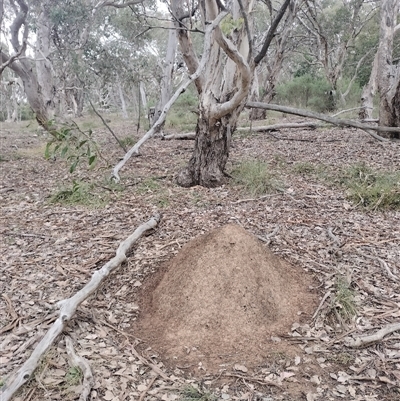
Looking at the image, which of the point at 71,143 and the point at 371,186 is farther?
the point at 71,143

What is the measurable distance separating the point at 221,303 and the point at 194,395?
0.75 m

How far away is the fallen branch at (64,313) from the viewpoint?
7.23 ft

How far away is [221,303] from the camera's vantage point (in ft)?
9.43

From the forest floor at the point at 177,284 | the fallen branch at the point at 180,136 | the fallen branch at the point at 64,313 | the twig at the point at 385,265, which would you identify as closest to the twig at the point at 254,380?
the forest floor at the point at 177,284

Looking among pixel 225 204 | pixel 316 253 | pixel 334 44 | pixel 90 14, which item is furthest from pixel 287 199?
pixel 334 44

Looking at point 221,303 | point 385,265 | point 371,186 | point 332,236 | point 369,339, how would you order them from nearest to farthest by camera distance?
1. point 369,339
2. point 221,303
3. point 385,265
4. point 332,236
5. point 371,186

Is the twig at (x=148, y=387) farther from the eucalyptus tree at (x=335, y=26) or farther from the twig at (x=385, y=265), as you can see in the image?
the eucalyptus tree at (x=335, y=26)

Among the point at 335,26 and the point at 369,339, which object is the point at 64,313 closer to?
the point at 369,339

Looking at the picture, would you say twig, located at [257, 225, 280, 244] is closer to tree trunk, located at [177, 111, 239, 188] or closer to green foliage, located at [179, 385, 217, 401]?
tree trunk, located at [177, 111, 239, 188]

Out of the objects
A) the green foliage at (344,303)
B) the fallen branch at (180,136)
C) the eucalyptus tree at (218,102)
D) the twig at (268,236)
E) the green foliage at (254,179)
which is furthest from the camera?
the fallen branch at (180,136)

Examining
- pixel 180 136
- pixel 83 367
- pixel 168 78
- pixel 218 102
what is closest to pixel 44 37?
pixel 168 78

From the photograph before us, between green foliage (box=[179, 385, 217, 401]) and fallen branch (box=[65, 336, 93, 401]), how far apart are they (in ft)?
1.61

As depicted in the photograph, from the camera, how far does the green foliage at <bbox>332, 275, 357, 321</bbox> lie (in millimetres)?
2831

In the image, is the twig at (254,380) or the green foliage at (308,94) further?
the green foliage at (308,94)
